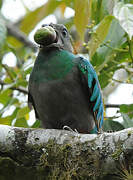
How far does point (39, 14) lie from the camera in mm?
4656

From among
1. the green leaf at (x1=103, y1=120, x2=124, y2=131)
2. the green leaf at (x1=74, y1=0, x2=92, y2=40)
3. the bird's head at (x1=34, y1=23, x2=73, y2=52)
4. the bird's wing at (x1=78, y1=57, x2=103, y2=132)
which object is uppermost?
the green leaf at (x1=74, y1=0, x2=92, y2=40)

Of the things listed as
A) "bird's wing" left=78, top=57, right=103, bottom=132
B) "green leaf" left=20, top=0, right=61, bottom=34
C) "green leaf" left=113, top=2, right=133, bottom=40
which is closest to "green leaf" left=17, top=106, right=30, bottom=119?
"bird's wing" left=78, top=57, right=103, bottom=132

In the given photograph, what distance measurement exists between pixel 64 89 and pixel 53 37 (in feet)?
1.67

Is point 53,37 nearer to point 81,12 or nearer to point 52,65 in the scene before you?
point 52,65

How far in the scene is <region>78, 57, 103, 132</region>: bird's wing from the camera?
4016mm

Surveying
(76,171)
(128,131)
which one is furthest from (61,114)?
(128,131)

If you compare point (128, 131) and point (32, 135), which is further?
point (32, 135)

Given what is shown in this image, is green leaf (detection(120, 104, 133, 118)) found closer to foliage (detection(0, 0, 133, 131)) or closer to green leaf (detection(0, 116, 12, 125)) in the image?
foliage (detection(0, 0, 133, 131))

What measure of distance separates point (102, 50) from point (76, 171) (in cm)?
167

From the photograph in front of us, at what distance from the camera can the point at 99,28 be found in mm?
3686

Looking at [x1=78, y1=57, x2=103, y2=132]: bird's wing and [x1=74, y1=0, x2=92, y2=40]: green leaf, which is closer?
[x1=74, y1=0, x2=92, y2=40]: green leaf

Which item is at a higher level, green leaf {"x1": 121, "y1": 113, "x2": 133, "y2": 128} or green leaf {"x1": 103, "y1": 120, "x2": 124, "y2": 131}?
green leaf {"x1": 121, "y1": 113, "x2": 133, "y2": 128}

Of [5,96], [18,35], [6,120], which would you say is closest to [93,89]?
→ [6,120]

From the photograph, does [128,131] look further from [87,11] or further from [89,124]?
[89,124]
